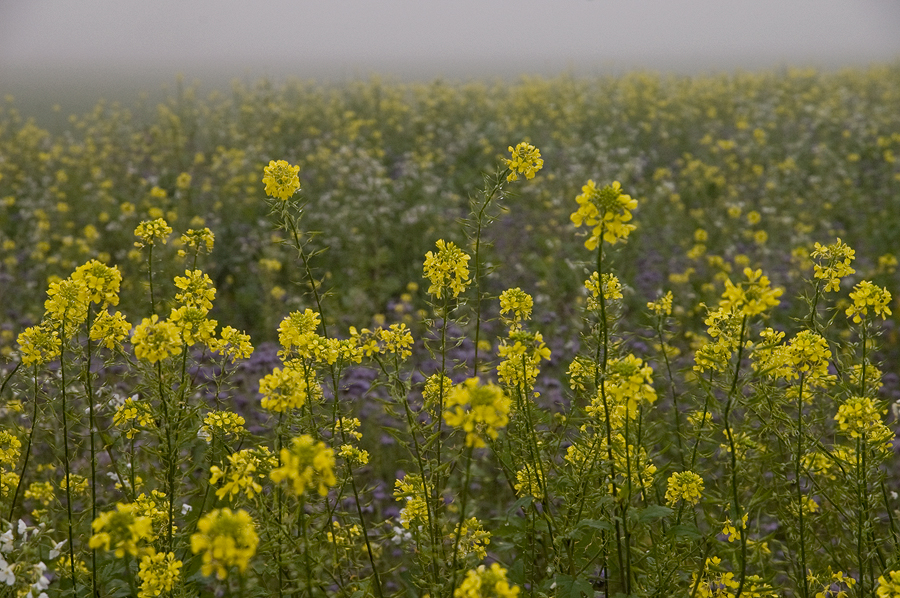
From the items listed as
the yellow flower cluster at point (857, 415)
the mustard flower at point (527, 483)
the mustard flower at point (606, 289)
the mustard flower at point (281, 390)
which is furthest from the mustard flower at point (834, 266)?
the mustard flower at point (281, 390)

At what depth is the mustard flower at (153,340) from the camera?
5.70 ft

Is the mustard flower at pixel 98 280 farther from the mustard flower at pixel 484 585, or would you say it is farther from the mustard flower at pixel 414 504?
the mustard flower at pixel 484 585

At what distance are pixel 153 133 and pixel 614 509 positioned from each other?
30.2ft

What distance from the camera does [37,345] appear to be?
2350mm

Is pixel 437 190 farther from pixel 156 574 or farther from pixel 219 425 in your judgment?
pixel 156 574

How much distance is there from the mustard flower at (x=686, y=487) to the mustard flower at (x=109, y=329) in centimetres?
185

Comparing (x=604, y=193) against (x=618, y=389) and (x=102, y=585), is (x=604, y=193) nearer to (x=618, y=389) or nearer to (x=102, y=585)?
(x=618, y=389)

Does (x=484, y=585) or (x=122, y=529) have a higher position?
(x=122, y=529)

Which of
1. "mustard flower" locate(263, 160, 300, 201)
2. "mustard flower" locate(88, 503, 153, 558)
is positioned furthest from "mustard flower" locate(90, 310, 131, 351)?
"mustard flower" locate(88, 503, 153, 558)

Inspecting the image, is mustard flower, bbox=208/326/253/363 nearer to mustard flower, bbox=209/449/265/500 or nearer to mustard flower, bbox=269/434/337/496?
mustard flower, bbox=209/449/265/500

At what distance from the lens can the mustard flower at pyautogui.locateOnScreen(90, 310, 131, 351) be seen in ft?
7.21

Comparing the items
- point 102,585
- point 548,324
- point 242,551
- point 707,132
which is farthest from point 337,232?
point 707,132

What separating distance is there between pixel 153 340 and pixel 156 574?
641mm

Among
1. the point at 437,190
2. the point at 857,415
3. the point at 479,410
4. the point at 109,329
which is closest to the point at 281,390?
the point at 479,410
